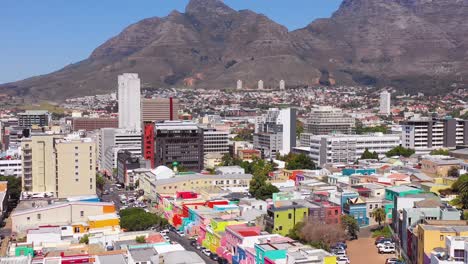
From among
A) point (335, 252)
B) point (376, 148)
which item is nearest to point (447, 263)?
point (335, 252)

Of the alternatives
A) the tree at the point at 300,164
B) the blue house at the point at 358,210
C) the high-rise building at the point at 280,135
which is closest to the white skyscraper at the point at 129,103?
the high-rise building at the point at 280,135

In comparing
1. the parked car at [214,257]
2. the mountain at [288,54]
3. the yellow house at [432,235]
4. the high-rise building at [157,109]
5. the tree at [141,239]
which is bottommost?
the parked car at [214,257]

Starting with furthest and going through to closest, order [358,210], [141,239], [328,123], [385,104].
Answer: [385,104]
[328,123]
[358,210]
[141,239]

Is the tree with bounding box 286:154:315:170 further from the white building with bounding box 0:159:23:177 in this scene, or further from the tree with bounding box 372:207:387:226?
the white building with bounding box 0:159:23:177

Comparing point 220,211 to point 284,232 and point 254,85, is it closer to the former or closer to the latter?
point 284,232

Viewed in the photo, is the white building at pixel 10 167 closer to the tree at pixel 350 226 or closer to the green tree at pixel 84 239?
the green tree at pixel 84 239

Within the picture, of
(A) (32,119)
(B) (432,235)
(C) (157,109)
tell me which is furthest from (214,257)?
(A) (32,119)

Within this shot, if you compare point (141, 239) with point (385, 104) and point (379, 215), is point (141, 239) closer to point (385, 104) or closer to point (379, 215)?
point (379, 215)
